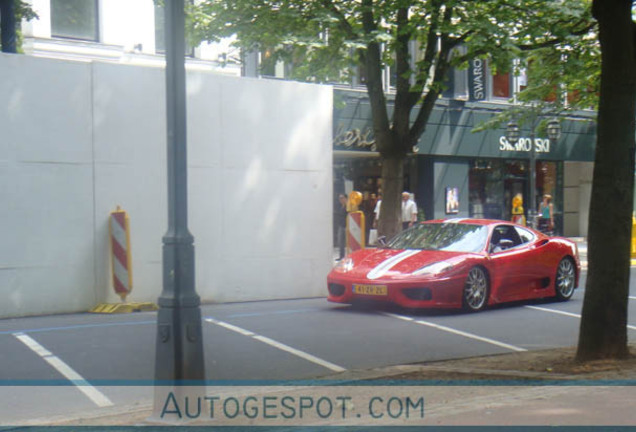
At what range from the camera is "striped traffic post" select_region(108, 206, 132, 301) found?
12992 mm

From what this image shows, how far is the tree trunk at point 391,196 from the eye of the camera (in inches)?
693

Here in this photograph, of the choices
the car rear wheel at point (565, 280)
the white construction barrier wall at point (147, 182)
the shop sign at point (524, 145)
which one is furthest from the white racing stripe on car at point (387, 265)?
the shop sign at point (524, 145)

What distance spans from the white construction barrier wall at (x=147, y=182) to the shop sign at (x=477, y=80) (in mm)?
16401

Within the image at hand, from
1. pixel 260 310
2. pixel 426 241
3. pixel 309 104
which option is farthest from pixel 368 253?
pixel 309 104

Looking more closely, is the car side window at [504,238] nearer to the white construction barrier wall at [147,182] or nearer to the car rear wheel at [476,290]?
the car rear wheel at [476,290]

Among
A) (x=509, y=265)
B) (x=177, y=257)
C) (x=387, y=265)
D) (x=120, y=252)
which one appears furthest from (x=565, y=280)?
(x=177, y=257)

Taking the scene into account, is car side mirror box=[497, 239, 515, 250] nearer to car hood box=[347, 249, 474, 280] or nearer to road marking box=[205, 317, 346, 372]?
car hood box=[347, 249, 474, 280]

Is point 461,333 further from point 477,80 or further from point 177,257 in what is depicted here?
point 477,80

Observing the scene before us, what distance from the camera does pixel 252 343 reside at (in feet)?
33.0

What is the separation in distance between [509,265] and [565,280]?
1613mm

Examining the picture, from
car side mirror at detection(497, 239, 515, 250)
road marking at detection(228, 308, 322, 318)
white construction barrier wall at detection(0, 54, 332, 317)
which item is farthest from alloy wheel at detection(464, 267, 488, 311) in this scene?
white construction barrier wall at detection(0, 54, 332, 317)

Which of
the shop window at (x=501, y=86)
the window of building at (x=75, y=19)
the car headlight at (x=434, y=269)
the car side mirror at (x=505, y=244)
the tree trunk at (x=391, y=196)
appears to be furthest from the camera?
the shop window at (x=501, y=86)

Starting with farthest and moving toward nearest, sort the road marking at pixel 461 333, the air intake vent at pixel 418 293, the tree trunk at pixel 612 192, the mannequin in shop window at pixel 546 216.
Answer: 1. the mannequin in shop window at pixel 546 216
2. the air intake vent at pixel 418 293
3. the road marking at pixel 461 333
4. the tree trunk at pixel 612 192

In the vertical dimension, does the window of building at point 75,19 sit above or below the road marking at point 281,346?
above
